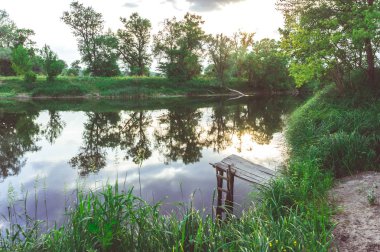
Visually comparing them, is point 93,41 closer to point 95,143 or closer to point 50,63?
point 50,63

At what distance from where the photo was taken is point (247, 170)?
9.37 meters

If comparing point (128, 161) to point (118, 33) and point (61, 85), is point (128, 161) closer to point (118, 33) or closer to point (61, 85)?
point (61, 85)

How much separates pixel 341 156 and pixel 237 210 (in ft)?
13.1

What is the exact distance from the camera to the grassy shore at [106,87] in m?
50.7

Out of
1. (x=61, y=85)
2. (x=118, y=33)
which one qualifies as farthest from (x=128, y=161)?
(x=118, y=33)

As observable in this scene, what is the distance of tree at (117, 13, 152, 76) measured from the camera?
6838cm

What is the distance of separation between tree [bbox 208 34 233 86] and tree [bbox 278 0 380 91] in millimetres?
41481

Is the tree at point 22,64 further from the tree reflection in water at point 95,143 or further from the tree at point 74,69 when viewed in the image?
the tree reflection in water at point 95,143

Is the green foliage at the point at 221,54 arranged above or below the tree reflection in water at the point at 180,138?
above

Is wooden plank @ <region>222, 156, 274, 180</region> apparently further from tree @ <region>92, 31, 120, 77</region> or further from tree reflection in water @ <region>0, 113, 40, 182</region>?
tree @ <region>92, 31, 120, 77</region>

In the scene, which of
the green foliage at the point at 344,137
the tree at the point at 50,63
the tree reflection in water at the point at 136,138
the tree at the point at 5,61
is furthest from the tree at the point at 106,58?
the green foliage at the point at 344,137

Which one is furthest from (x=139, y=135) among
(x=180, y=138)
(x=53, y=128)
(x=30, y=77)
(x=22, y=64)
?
(x=22, y=64)

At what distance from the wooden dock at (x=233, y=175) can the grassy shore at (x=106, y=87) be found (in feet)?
153

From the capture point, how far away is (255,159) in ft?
46.7
